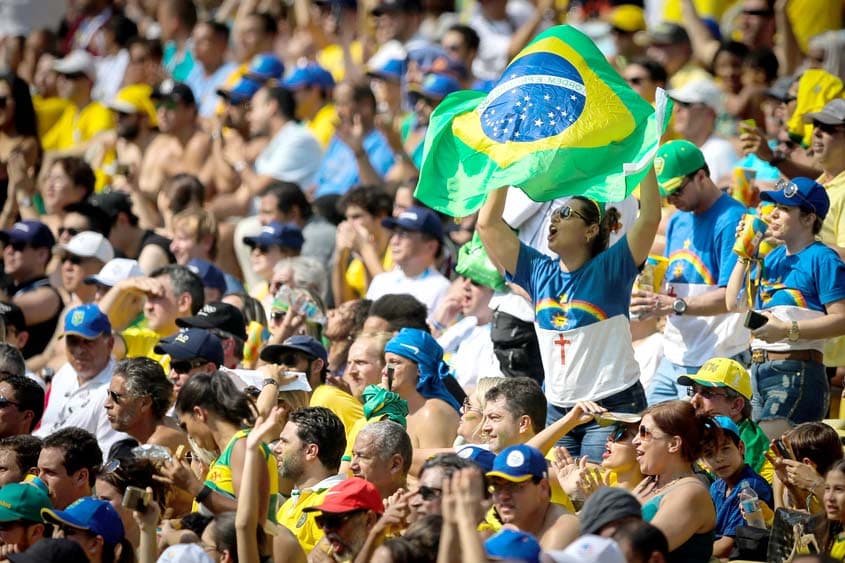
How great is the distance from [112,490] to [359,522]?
50.6 inches

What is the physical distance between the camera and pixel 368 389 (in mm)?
8281

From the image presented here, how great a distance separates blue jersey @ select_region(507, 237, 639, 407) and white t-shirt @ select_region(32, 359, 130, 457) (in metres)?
2.65

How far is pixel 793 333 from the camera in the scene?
810cm

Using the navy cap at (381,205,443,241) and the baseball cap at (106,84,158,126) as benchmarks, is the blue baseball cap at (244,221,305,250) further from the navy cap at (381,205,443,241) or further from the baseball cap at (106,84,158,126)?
the baseball cap at (106,84,158,126)

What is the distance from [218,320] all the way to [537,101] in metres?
2.64

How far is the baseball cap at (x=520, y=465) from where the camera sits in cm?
666

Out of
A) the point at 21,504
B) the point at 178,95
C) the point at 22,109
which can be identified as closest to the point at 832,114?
the point at 21,504

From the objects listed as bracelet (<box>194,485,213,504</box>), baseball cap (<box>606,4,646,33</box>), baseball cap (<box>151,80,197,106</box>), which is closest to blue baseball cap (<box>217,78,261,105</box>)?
baseball cap (<box>151,80,197,106</box>)

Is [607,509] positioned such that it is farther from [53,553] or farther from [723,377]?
[53,553]

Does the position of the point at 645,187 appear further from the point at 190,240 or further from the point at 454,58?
the point at 454,58

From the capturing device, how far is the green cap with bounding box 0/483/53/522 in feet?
24.1

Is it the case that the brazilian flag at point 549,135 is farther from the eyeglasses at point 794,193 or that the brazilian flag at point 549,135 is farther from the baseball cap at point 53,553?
the baseball cap at point 53,553

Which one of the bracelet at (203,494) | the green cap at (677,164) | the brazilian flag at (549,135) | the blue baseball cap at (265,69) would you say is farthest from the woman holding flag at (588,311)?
the blue baseball cap at (265,69)

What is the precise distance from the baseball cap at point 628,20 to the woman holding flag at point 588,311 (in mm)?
5986
